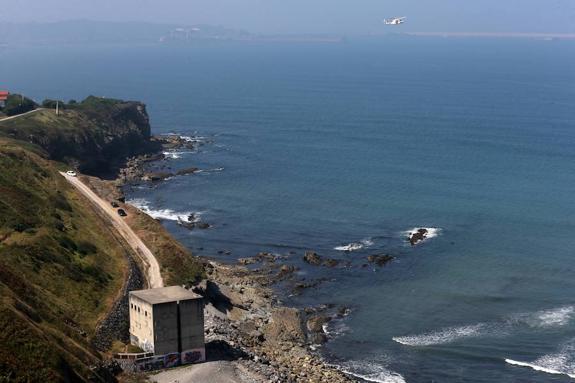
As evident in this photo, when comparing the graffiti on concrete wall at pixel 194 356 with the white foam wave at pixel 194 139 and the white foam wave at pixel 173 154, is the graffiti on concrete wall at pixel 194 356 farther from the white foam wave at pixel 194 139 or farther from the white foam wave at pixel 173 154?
the white foam wave at pixel 194 139

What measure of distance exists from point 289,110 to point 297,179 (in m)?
73.5

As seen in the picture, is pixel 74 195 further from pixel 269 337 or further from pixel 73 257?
pixel 269 337

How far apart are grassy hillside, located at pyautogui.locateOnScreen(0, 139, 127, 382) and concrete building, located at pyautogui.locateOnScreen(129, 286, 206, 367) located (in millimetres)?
3735

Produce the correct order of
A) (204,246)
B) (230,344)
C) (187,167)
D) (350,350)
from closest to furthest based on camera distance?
1. (230,344)
2. (350,350)
3. (204,246)
4. (187,167)

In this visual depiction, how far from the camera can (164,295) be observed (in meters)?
59.2

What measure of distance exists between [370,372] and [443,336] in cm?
903

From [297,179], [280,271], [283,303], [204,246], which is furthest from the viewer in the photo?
[297,179]

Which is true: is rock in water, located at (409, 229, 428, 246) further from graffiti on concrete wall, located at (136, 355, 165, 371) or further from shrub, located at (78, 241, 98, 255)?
graffiti on concrete wall, located at (136, 355, 165, 371)

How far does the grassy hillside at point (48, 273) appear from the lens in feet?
159

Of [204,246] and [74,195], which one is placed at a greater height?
[74,195]

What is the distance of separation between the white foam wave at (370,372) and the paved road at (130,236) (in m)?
17.0

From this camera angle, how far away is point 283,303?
78.9m

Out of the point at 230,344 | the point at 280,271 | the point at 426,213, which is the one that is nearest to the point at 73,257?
the point at 230,344

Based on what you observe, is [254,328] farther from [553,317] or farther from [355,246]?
[553,317]
